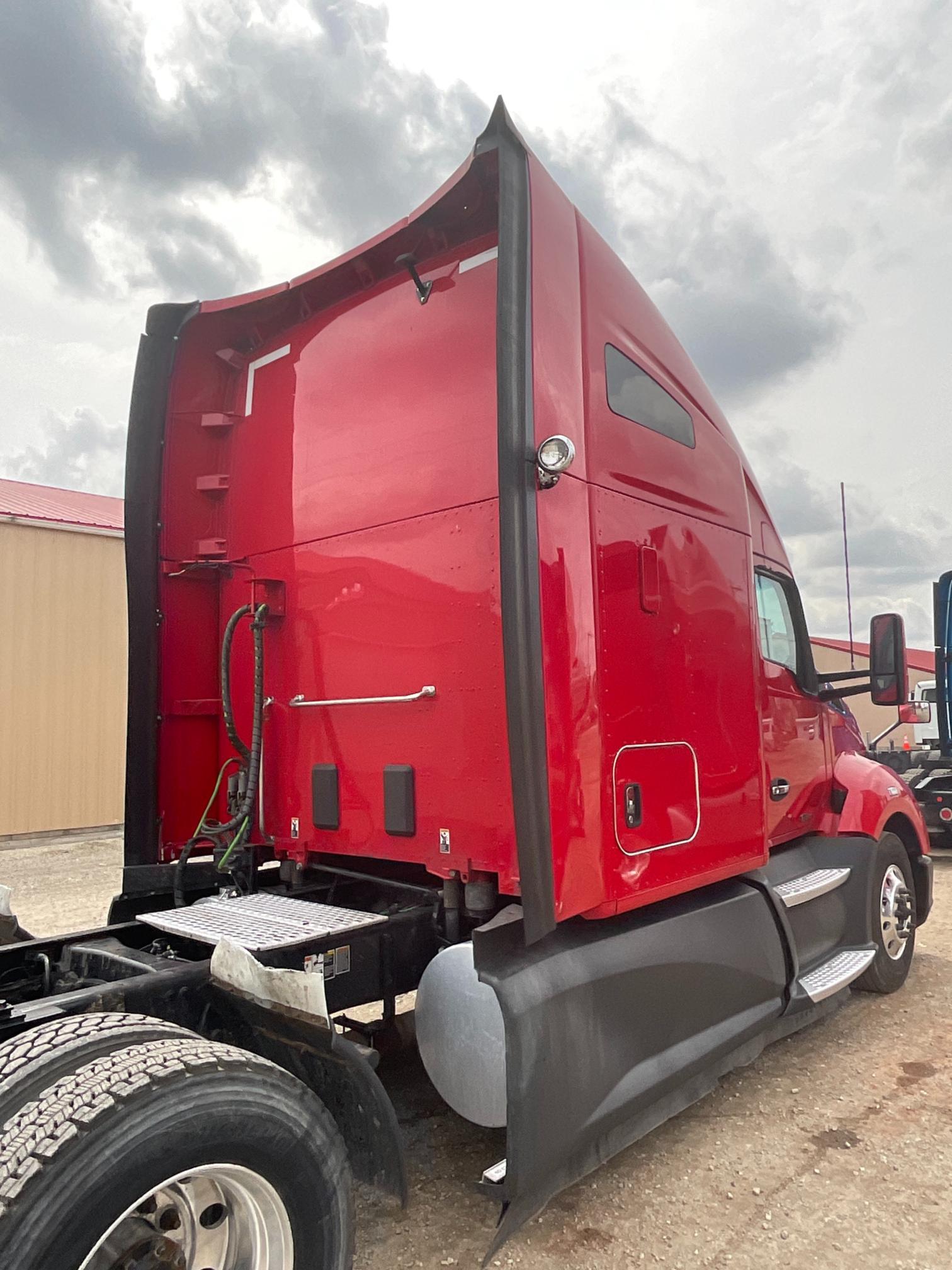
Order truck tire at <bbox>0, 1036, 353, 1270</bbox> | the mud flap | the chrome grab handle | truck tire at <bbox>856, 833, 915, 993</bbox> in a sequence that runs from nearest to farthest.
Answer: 1. truck tire at <bbox>0, 1036, 353, 1270</bbox>
2. the mud flap
3. the chrome grab handle
4. truck tire at <bbox>856, 833, 915, 993</bbox>

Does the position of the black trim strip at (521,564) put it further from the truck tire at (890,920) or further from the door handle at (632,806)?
the truck tire at (890,920)

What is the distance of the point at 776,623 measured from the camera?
184 inches

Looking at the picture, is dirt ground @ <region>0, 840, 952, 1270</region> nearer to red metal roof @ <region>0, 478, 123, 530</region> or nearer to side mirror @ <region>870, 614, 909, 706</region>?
side mirror @ <region>870, 614, 909, 706</region>

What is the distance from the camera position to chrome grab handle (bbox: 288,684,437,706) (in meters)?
3.30

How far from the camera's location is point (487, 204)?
10.6ft

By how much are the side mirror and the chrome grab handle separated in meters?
2.53

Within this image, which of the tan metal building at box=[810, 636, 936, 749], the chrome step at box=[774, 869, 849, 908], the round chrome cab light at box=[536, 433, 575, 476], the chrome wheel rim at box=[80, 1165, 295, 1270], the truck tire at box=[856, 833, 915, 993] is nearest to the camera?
the chrome wheel rim at box=[80, 1165, 295, 1270]

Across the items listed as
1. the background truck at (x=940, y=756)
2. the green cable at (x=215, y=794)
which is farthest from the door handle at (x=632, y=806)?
the background truck at (x=940, y=756)

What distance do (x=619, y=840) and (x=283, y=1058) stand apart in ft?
4.04

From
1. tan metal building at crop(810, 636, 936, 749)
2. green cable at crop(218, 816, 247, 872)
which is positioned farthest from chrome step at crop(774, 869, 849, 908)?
tan metal building at crop(810, 636, 936, 749)

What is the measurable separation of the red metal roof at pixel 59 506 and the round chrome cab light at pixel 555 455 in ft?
31.4

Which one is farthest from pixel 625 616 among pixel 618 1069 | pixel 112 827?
pixel 112 827

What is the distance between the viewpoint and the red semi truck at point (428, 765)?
2.13 metres

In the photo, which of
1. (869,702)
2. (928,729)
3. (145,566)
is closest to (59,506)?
(145,566)
